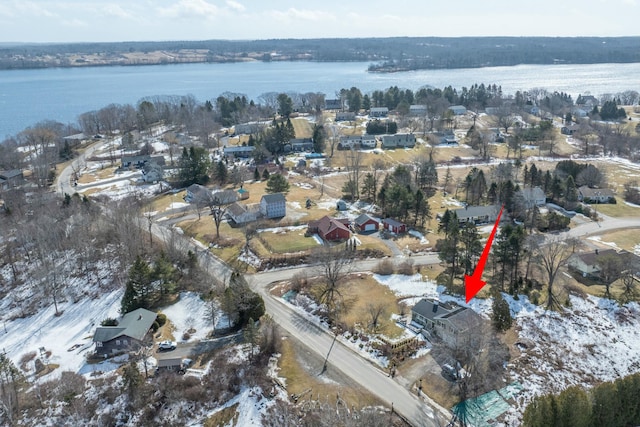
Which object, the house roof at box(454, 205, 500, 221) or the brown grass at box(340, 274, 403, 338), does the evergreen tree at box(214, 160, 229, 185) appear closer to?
the house roof at box(454, 205, 500, 221)

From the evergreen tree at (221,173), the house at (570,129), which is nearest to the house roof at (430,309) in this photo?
the evergreen tree at (221,173)

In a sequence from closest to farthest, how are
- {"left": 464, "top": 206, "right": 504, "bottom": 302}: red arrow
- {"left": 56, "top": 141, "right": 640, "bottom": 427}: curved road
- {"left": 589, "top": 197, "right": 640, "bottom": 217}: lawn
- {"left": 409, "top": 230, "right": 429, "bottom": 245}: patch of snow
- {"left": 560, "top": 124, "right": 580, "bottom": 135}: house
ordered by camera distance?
{"left": 56, "top": 141, "right": 640, "bottom": 427}: curved road, {"left": 464, "top": 206, "right": 504, "bottom": 302}: red arrow, {"left": 409, "top": 230, "right": 429, "bottom": 245}: patch of snow, {"left": 589, "top": 197, "right": 640, "bottom": 217}: lawn, {"left": 560, "top": 124, "right": 580, "bottom": 135}: house

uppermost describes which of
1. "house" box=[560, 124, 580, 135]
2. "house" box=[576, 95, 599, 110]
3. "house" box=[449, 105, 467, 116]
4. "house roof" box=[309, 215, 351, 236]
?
"house" box=[576, 95, 599, 110]

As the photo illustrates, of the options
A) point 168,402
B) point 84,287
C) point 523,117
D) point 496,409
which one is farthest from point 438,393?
point 523,117

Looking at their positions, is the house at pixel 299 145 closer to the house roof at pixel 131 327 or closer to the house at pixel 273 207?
the house at pixel 273 207

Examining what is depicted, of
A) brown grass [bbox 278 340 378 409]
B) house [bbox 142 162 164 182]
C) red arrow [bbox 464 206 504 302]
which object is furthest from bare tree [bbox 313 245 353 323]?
house [bbox 142 162 164 182]

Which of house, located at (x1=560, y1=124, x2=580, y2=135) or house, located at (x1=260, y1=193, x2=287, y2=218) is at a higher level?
house, located at (x1=560, y1=124, x2=580, y2=135)
